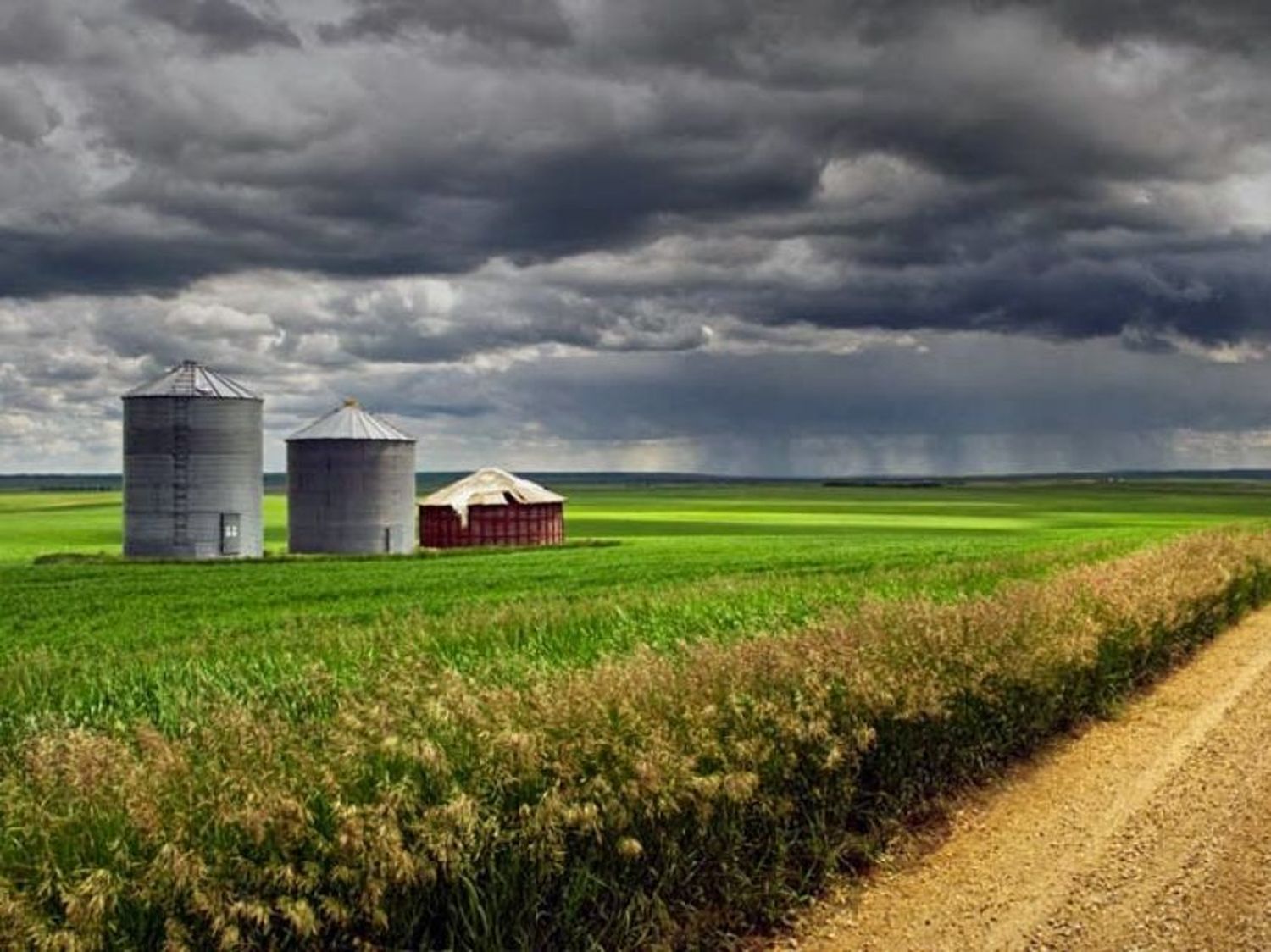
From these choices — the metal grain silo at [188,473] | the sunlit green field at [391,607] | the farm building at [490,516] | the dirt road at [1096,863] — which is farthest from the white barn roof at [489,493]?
the dirt road at [1096,863]

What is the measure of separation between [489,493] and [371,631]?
5060 cm

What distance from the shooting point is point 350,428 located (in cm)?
6312

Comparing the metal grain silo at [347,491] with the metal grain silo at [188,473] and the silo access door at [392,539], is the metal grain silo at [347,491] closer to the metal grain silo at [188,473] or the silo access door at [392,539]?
the silo access door at [392,539]

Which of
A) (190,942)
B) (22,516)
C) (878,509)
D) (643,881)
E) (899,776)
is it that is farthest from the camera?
(878,509)

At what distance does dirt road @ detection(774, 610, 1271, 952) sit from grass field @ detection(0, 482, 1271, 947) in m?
1.31

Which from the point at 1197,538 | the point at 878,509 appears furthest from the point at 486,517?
the point at 878,509

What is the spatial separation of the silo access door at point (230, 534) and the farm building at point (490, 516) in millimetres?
13141

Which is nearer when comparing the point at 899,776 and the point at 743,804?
the point at 743,804

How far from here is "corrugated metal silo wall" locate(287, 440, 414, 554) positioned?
61.3 metres

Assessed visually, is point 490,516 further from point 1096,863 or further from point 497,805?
point 497,805

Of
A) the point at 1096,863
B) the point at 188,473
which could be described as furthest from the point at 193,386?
the point at 1096,863

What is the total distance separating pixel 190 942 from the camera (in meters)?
6.54

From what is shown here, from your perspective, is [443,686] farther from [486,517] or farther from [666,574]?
[486,517]

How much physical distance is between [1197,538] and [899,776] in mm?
26298
